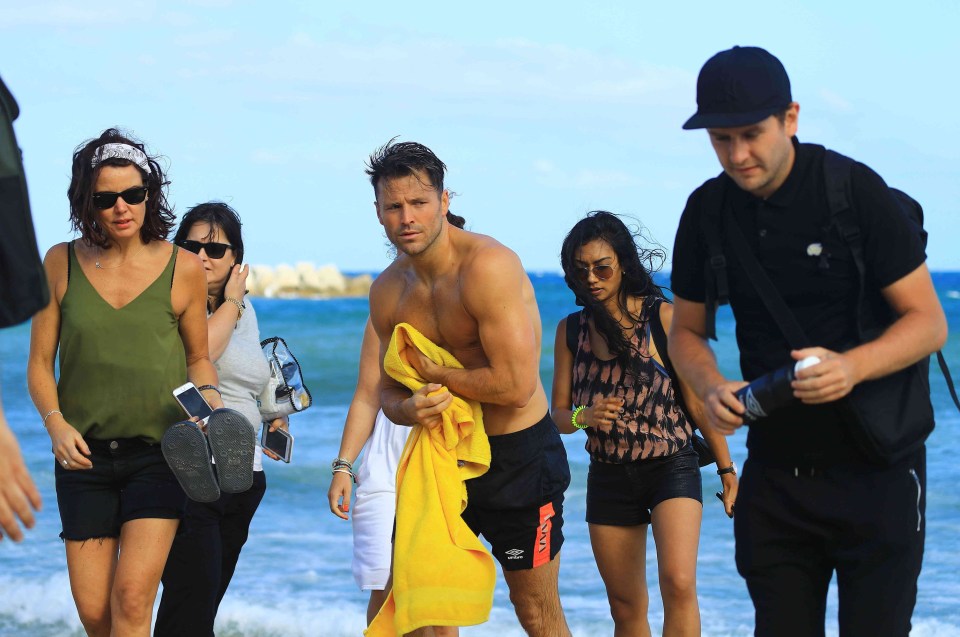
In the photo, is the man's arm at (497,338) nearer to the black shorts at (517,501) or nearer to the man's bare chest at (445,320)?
the man's bare chest at (445,320)

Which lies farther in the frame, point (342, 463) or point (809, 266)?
point (342, 463)

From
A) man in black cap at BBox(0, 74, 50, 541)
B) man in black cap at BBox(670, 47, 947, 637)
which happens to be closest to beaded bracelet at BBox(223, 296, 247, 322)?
man in black cap at BBox(670, 47, 947, 637)

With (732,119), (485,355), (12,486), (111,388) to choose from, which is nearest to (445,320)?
(485,355)

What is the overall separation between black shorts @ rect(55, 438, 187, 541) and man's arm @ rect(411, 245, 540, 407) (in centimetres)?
108

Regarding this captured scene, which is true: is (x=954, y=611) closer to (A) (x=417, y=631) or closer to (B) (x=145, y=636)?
(A) (x=417, y=631)

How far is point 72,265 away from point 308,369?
23.5 m

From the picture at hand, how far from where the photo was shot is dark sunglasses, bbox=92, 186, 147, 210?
499 centimetres

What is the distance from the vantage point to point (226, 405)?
5.84 metres

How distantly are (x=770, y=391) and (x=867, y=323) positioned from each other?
0.39 meters

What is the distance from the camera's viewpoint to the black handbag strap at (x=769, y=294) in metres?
3.53

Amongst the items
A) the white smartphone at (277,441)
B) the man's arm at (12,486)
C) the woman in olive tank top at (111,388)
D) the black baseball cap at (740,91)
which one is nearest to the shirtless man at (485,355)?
the woman in olive tank top at (111,388)

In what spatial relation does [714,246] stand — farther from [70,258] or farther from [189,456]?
[70,258]

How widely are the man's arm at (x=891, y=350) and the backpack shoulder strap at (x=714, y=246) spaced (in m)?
0.43

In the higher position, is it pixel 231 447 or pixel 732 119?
pixel 732 119
